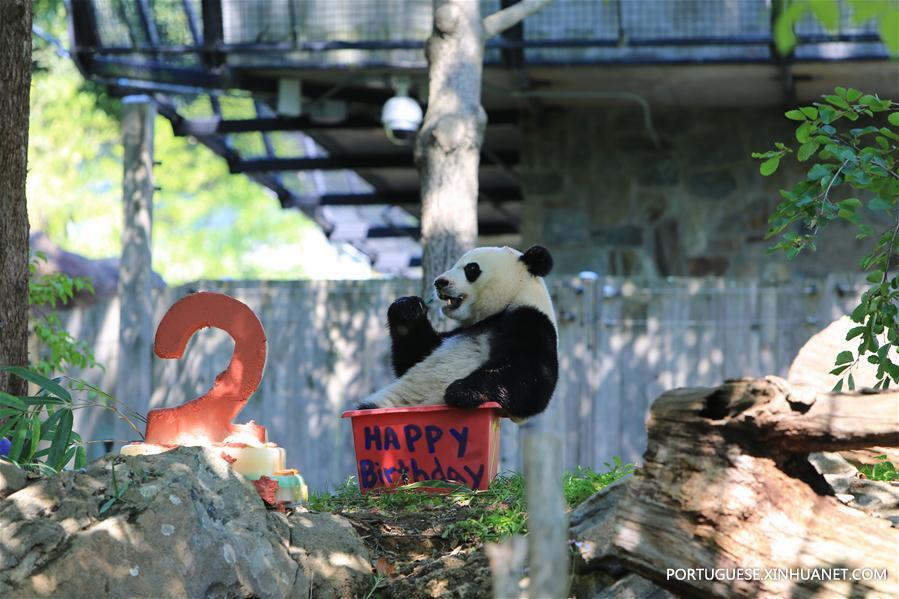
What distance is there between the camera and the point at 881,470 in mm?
5219

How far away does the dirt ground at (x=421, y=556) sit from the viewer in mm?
4066

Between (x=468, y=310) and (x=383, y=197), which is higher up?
(x=383, y=197)

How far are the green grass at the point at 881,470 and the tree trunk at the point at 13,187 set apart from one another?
3.80m

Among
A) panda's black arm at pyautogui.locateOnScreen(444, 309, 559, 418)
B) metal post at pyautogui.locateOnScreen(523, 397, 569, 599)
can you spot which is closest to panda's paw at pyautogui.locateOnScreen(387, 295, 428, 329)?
panda's black arm at pyautogui.locateOnScreen(444, 309, 559, 418)

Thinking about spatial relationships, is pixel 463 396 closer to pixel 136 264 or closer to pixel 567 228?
pixel 136 264

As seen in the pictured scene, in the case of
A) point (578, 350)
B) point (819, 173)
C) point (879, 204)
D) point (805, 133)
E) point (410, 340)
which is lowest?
point (578, 350)

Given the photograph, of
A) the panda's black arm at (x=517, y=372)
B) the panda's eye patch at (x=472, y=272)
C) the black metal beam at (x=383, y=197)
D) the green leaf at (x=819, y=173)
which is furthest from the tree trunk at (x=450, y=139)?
the black metal beam at (x=383, y=197)

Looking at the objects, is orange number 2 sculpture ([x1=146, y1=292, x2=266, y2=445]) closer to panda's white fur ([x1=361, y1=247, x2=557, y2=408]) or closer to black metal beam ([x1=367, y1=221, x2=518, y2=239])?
panda's white fur ([x1=361, y1=247, x2=557, y2=408])

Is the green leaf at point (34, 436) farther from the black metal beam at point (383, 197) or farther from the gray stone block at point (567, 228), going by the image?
the black metal beam at point (383, 197)

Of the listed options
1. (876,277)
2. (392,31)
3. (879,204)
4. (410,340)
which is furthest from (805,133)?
→ (392,31)

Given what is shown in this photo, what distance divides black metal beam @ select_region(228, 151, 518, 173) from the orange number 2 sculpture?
6.71m

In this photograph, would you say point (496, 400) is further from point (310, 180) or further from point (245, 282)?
point (310, 180)

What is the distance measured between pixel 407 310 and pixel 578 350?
3.38 m

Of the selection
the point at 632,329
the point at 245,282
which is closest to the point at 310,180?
the point at 245,282
